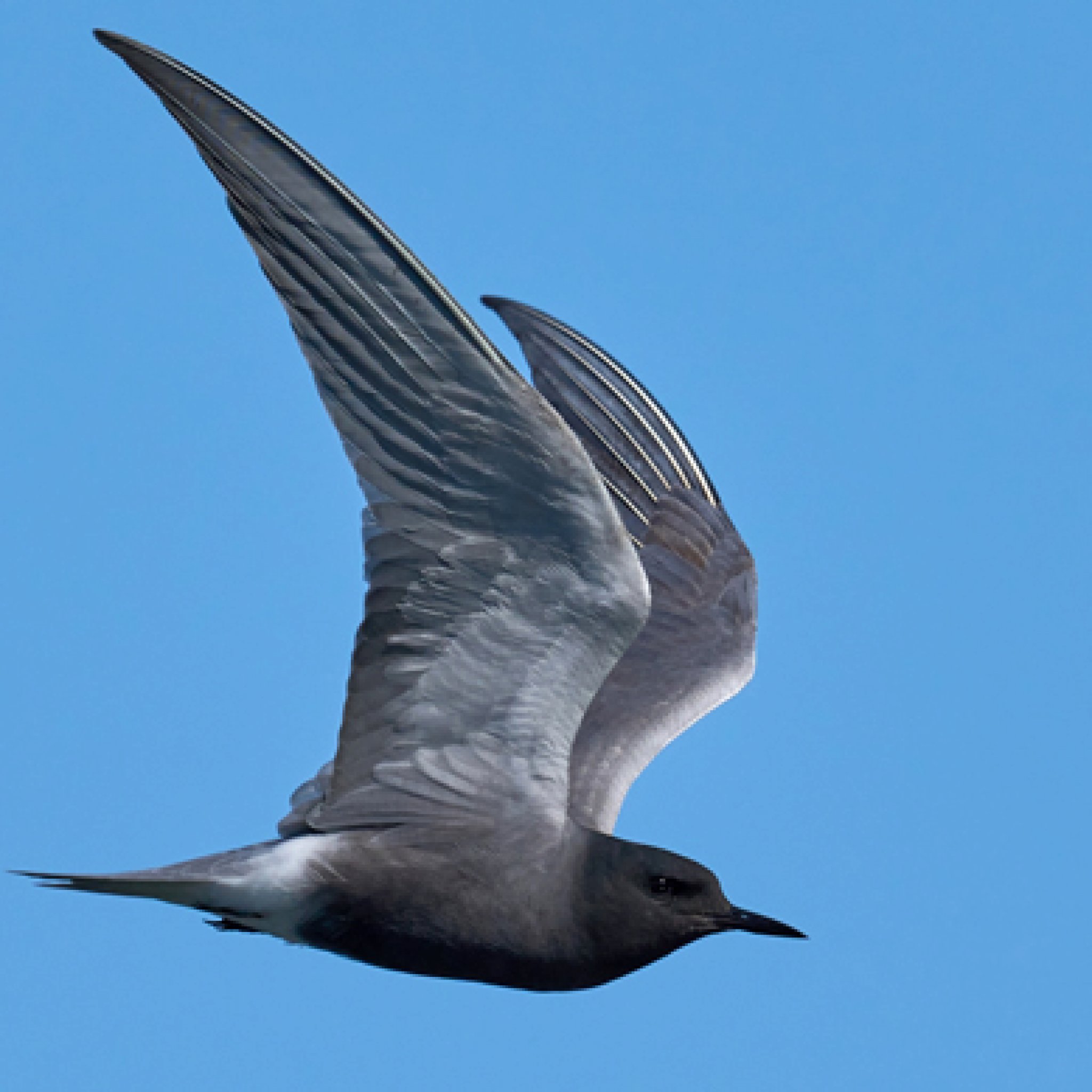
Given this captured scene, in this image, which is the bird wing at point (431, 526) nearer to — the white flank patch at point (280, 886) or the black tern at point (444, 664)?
the black tern at point (444, 664)

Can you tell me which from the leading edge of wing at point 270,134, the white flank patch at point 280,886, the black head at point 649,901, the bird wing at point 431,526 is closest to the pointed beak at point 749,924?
the black head at point 649,901

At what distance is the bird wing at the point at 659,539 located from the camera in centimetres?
1132

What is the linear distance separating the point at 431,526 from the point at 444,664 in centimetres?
75

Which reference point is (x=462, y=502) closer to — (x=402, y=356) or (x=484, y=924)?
(x=402, y=356)

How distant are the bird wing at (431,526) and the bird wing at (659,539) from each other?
178cm

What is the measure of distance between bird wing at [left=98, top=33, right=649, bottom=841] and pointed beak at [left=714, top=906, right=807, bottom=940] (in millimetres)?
959

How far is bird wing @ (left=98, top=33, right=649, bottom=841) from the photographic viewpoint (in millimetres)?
7773

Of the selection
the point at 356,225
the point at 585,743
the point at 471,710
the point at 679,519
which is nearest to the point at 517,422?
the point at 356,225

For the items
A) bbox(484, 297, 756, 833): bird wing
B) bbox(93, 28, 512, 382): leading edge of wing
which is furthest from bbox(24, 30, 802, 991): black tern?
bbox(484, 297, 756, 833): bird wing

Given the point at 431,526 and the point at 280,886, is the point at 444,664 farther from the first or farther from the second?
the point at 280,886

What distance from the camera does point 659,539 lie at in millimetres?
12453

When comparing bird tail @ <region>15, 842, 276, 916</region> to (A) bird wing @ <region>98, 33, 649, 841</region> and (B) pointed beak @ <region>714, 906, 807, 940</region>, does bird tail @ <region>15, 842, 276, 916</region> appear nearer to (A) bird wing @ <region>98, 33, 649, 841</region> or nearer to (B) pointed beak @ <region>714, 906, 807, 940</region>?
(A) bird wing @ <region>98, 33, 649, 841</region>

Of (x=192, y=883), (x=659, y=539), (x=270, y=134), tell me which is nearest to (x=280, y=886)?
(x=192, y=883)

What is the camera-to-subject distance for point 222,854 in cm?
960
